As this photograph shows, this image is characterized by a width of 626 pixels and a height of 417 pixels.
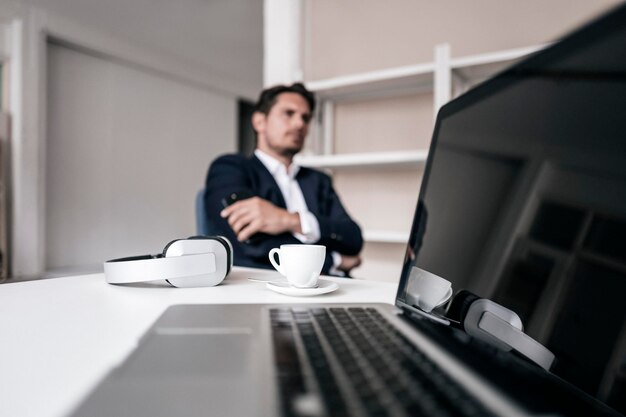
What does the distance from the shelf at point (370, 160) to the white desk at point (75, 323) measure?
1220mm

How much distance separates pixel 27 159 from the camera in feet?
10.0

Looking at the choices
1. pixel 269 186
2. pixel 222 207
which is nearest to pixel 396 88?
pixel 269 186

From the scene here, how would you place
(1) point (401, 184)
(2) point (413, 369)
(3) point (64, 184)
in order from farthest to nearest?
(3) point (64, 184), (1) point (401, 184), (2) point (413, 369)

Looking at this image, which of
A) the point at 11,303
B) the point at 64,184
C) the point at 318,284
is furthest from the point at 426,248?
the point at 64,184

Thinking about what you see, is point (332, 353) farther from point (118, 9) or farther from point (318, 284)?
point (118, 9)

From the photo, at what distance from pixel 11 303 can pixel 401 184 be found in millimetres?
1946

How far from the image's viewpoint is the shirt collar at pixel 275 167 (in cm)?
168

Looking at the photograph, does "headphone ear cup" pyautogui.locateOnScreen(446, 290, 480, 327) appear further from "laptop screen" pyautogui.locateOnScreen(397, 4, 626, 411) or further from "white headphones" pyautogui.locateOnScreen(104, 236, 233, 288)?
"white headphones" pyautogui.locateOnScreen(104, 236, 233, 288)

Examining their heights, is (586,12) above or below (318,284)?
above

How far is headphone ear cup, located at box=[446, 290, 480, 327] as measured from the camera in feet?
1.37

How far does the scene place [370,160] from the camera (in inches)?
79.5

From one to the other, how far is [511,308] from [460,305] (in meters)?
0.08

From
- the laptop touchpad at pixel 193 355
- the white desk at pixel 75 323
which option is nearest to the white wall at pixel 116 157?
the white desk at pixel 75 323

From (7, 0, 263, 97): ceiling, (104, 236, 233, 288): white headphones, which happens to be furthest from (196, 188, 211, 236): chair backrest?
(7, 0, 263, 97): ceiling
